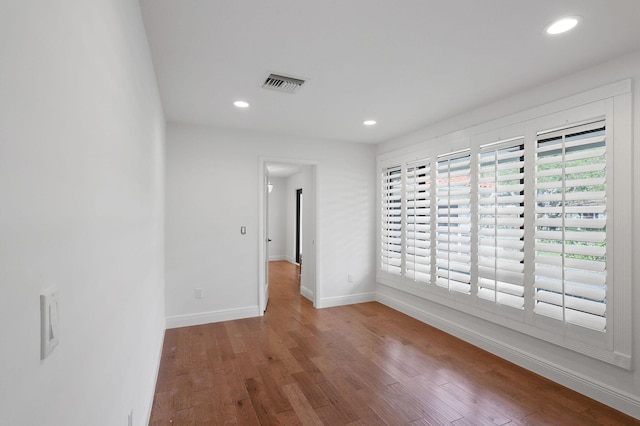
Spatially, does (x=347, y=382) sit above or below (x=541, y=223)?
below

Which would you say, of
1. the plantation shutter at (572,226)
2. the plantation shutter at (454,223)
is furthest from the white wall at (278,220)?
the plantation shutter at (572,226)

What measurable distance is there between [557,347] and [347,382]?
5.90ft

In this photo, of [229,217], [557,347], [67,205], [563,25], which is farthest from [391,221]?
[67,205]

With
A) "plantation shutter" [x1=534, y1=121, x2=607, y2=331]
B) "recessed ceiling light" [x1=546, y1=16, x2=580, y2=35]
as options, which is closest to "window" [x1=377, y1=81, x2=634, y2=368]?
"plantation shutter" [x1=534, y1=121, x2=607, y2=331]

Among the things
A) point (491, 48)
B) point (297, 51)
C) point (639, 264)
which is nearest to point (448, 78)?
point (491, 48)

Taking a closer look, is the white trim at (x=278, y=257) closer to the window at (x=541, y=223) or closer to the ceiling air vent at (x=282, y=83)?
the window at (x=541, y=223)

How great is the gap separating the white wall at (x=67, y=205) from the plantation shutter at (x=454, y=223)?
3.19 meters

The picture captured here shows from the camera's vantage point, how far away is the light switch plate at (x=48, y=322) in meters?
0.63

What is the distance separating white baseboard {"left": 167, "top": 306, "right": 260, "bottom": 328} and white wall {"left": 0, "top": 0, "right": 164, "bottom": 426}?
2538 mm

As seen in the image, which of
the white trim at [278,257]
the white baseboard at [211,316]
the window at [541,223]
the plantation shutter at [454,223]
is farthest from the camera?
the white trim at [278,257]

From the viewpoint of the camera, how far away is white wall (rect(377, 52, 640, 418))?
224 centimetres

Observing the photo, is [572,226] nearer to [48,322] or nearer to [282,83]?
[282,83]

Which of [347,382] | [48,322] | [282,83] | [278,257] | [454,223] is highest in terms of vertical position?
[282,83]

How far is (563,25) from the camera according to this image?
1949 millimetres
